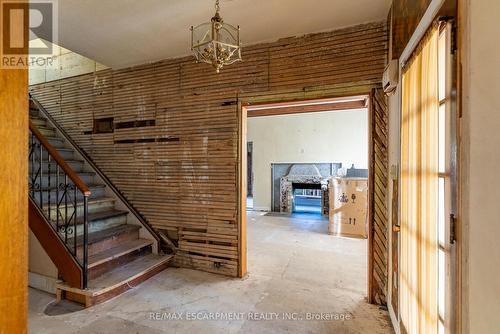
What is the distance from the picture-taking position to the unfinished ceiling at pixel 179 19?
2182 mm

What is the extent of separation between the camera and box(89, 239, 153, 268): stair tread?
264cm

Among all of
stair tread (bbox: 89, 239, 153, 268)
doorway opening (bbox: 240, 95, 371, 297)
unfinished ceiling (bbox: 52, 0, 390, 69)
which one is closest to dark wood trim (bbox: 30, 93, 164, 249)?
stair tread (bbox: 89, 239, 153, 268)

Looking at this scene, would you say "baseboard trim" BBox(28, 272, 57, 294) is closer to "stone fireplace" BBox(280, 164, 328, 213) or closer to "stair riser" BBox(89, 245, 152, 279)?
"stair riser" BBox(89, 245, 152, 279)

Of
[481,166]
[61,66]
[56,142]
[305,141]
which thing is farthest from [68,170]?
[305,141]

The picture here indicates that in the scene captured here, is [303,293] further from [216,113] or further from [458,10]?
[458,10]

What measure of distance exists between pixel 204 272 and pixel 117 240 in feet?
3.84

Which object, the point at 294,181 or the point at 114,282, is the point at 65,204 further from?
the point at 294,181

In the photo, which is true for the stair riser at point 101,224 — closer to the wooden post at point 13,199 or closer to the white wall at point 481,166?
the wooden post at point 13,199

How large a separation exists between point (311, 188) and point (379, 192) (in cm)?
→ 471

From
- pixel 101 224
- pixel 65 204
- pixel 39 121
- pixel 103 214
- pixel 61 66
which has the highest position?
Result: pixel 61 66

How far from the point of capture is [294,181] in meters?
7.17

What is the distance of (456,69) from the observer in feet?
3.21

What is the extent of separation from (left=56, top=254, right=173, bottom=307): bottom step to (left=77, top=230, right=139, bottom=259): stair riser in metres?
0.30

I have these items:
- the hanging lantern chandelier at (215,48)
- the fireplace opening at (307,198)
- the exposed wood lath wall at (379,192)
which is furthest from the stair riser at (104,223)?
the fireplace opening at (307,198)
